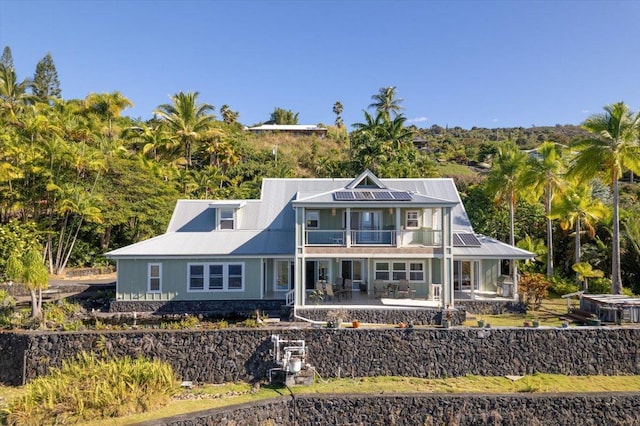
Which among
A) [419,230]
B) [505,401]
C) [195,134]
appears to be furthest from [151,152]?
[505,401]

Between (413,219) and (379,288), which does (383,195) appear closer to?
(413,219)

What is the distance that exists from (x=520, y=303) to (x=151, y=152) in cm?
3662

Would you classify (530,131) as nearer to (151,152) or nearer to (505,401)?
(151,152)

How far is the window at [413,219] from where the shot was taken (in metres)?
21.8

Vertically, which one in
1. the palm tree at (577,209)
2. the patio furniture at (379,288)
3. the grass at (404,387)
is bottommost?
the grass at (404,387)

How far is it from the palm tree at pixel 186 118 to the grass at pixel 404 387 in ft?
96.9

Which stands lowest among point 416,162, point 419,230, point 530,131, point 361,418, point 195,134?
point 361,418

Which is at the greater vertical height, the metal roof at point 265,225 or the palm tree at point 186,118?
the palm tree at point 186,118

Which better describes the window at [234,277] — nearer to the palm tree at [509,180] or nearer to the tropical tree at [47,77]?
the palm tree at [509,180]

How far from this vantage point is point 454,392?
42.7 ft

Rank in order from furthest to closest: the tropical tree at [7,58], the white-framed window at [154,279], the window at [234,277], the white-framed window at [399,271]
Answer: the tropical tree at [7,58] < the white-framed window at [399,271] < the window at [234,277] < the white-framed window at [154,279]

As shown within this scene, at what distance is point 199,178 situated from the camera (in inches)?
1503

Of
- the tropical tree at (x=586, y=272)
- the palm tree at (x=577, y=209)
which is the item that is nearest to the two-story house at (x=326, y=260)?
the tropical tree at (x=586, y=272)

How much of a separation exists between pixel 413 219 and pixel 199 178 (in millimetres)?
23873
